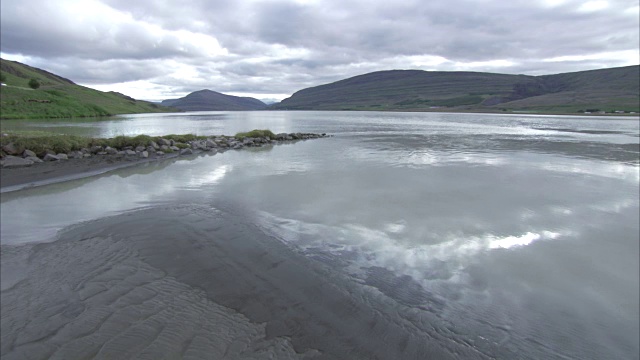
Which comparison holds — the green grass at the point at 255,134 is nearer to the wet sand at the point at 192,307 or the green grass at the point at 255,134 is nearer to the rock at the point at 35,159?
the rock at the point at 35,159

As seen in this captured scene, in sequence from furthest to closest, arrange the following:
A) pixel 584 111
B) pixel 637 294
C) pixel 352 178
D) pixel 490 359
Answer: pixel 584 111 → pixel 352 178 → pixel 637 294 → pixel 490 359

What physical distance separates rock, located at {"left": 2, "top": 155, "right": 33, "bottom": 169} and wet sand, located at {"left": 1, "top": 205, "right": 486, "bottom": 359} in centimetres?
1280

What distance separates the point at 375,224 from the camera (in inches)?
402

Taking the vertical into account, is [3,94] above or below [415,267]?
above

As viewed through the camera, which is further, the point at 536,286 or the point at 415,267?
the point at 415,267

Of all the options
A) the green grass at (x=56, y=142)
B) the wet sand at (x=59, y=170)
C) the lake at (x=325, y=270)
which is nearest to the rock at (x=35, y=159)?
the wet sand at (x=59, y=170)

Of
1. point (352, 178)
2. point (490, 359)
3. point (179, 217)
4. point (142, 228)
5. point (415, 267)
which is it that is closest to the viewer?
point (490, 359)

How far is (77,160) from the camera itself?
65.6 feet

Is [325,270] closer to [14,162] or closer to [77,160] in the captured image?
[14,162]

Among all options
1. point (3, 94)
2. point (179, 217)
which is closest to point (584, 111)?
point (179, 217)

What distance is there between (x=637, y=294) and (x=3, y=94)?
95.3 metres

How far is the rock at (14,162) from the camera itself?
1730 centimetres

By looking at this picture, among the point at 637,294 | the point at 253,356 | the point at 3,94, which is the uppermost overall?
the point at 3,94

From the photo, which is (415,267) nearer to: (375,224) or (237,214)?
(375,224)
